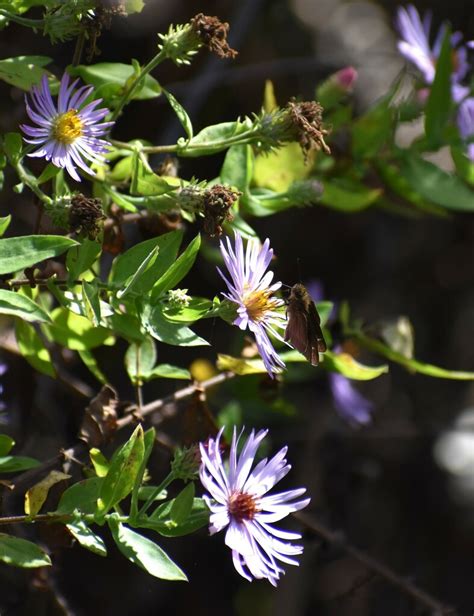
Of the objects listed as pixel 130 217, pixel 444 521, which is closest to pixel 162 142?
pixel 130 217

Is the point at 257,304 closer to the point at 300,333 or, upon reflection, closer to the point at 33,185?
the point at 300,333

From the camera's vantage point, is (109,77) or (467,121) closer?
(109,77)

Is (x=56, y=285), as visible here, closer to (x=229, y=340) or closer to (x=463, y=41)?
(x=229, y=340)

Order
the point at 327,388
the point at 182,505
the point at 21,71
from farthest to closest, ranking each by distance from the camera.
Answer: the point at 327,388, the point at 21,71, the point at 182,505

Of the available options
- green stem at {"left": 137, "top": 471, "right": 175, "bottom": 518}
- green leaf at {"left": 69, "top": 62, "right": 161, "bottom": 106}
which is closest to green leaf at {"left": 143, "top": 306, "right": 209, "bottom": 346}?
green stem at {"left": 137, "top": 471, "right": 175, "bottom": 518}

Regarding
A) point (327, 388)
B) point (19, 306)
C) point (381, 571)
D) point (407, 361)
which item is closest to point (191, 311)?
point (19, 306)

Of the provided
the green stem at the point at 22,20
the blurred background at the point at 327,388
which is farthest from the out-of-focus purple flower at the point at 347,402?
the green stem at the point at 22,20
